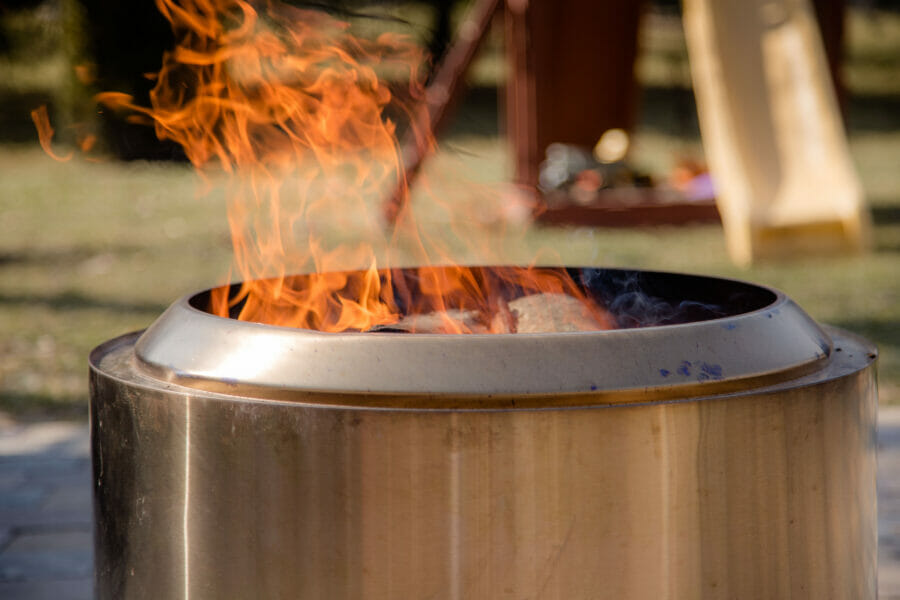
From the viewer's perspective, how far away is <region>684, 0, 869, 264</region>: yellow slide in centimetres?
756

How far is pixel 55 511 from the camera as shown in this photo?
317cm

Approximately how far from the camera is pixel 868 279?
22.3 feet

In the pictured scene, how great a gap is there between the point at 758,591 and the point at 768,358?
33 centimetres

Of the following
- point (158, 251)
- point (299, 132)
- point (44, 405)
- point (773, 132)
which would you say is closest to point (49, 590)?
point (299, 132)

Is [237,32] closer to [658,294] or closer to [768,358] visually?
[658,294]

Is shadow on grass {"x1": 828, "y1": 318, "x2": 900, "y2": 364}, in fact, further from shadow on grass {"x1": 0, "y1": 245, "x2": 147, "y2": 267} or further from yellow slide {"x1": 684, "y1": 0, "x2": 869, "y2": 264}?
shadow on grass {"x1": 0, "y1": 245, "x2": 147, "y2": 267}

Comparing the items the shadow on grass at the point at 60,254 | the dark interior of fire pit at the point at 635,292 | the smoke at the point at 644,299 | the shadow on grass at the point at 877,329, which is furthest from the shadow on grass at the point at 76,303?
the smoke at the point at 644,299

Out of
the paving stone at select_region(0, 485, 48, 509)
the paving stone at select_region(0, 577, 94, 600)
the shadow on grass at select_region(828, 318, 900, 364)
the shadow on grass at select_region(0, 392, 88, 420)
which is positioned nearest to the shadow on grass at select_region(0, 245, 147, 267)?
the shadow on grass at select_region(0, 392, 88, 420)

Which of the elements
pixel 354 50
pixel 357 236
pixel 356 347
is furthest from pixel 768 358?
pixel 357 236

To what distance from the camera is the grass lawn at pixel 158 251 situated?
17.7ft

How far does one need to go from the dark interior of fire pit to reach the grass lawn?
0.31 metres

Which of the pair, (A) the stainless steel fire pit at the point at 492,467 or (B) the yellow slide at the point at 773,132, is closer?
(A) the stainless steel fire pit at the point at 492,467

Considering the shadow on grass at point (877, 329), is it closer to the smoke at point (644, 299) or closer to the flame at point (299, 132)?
the smoke at point (644, 299)

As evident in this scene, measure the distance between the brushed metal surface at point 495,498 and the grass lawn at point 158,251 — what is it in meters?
0.65
